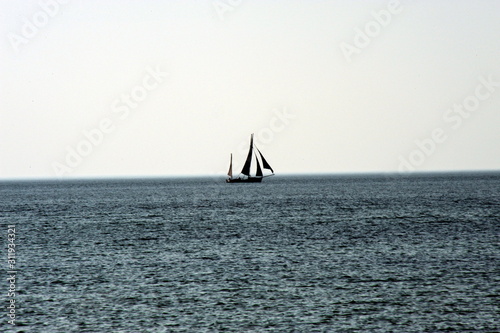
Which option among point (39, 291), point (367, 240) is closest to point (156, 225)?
point (367, 240)

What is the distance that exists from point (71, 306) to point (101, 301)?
5.38 ft

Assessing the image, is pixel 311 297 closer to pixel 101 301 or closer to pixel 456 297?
pixel 456 297

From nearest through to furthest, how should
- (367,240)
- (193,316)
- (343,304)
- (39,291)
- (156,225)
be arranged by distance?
(193,316) < (343,304) < (39,291) < (367,240) < (156,225)

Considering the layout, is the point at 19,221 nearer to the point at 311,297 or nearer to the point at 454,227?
the point at 454,227

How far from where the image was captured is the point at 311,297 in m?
34.3

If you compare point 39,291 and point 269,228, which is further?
point 269,228

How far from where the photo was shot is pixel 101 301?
33.7 meters

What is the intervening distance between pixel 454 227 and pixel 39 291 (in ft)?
155

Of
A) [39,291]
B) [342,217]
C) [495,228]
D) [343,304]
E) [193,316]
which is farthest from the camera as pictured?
[342,217]

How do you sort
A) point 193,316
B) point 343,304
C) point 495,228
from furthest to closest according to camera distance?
point 495,228
point 343,304
point 193,316

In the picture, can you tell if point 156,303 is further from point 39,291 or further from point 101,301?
point 39,291

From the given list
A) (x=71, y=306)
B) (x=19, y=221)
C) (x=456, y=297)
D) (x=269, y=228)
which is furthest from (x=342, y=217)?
(x=71, y=306)

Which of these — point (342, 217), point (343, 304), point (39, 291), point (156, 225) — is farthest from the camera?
point (342, 217)

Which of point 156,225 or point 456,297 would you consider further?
point 156,225
